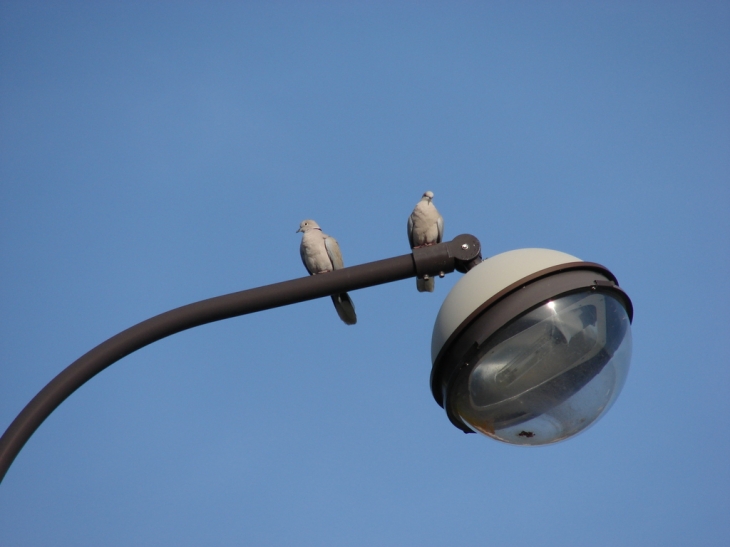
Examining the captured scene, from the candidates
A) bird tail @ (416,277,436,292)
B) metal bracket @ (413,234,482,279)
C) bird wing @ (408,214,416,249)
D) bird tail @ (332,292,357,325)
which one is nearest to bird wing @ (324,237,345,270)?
bird wing @ (408,214,416,249)

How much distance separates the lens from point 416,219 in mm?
7711

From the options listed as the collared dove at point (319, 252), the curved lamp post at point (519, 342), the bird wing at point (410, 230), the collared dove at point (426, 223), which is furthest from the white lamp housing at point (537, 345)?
the collared dove at point (319, 252)

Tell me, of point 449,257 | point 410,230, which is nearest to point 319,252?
point 410,230

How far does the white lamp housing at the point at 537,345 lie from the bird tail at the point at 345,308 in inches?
149

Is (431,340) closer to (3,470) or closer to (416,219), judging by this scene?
(3,470)

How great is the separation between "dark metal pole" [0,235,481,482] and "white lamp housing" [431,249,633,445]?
222mm

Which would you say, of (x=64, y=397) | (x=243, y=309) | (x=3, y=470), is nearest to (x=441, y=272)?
(x=243, y=309)

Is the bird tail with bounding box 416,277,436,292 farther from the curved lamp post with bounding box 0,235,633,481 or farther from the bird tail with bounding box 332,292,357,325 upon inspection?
the curved lamp post with bounding box 0,235,633,481

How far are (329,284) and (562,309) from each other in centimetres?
93

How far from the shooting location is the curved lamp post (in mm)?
3031

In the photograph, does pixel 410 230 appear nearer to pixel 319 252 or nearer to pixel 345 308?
pixel 319 252

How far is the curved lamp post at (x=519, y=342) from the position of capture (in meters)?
3.03

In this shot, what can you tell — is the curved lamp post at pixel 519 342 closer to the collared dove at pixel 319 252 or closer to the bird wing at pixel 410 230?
the bird wing at pixel 410 230

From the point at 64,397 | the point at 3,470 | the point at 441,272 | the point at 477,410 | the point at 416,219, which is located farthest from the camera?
the point at 416,219
